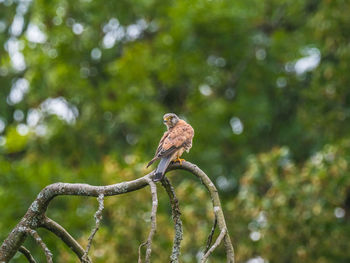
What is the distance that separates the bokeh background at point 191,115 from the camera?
1075 centimetres

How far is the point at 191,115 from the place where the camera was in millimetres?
15281

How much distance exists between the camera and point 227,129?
Answer: 51.6ft

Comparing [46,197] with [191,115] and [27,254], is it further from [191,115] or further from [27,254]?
[191,115]

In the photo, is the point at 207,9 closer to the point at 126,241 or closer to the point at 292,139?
the point at 292,139

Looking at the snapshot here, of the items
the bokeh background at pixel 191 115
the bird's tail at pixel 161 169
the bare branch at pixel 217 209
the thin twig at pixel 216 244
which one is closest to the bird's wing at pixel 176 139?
the bird's tail at pixel 161 169

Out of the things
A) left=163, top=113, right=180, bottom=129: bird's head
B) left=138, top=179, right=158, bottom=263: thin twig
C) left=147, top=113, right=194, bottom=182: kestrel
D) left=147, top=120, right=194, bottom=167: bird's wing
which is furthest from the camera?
left=163, top=113, right=180, bottom=129: bird's head

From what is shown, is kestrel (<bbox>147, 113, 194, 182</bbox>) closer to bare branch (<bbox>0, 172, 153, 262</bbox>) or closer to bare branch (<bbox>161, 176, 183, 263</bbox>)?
bare branch (<bbox>161, 176, 183, 263</bbox>)

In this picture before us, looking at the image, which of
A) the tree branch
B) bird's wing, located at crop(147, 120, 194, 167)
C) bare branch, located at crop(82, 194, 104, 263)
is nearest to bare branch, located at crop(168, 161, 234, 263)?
the tree branch

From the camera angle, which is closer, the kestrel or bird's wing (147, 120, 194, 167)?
the kestrel

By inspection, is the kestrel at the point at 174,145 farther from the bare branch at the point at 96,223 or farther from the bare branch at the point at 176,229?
the bare branch at the point at 96,223

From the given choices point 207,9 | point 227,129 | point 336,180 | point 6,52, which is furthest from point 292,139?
point 6,52

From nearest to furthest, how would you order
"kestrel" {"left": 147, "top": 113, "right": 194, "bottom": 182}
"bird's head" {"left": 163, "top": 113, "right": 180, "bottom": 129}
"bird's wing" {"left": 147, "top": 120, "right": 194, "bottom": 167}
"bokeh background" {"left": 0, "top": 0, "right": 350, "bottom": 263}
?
"kestrel" {"left": 147, "top": 113, "right": 194, "bottom": 182} < "bird's wing" {"left": 147, "top": 120, "right": 194, "bottom": 167} < "bird's head" {"left": 163, "top": 113, "right": 180, "bottom": 129} < "bokeh background" {"left": 0, "top": 0, "right": 350, "bottom": 263}

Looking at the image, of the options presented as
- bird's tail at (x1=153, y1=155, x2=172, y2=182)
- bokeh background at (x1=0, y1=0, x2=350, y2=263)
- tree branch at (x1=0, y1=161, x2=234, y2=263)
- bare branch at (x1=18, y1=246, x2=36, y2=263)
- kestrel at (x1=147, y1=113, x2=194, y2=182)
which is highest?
bokeh background at (x1=0, y1=0, x2=350, y2=263)

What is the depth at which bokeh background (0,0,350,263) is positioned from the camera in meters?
10.8
